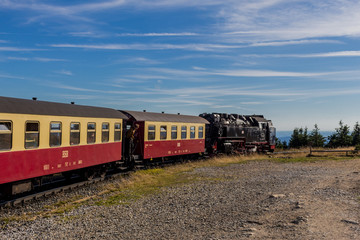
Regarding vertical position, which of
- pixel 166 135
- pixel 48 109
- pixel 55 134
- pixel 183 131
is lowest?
pixel 166 135

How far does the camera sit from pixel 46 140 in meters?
13.3

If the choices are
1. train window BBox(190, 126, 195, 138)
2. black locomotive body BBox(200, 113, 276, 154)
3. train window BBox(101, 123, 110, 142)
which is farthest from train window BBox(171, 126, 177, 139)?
train window BBox(101, 123, 110, 142)

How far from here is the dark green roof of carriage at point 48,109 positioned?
1177 centimetres

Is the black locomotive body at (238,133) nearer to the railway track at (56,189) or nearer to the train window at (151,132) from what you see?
the railway track at (56,189)

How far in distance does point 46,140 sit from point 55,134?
64 centimetres

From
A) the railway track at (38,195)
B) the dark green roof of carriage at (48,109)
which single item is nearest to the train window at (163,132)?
the dark green roof of carriage at (48,109)

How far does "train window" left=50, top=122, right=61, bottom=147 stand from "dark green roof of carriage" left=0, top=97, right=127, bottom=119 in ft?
1.45

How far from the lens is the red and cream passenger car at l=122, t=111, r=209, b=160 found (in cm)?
2136

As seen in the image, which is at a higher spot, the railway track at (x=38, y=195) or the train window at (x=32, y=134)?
the train window at (x=32, y=134)

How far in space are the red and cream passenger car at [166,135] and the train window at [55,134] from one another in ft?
23.7

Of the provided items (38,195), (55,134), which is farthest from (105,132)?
(38,195)

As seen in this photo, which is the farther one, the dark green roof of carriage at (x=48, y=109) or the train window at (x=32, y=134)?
the train window at (x=32, y=134)

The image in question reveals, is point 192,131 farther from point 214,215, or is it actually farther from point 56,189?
point 214,215

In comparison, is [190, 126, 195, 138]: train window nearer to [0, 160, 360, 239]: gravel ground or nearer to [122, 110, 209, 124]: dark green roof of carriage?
[122, 110, 209, 124]: dark green roof of carriage
